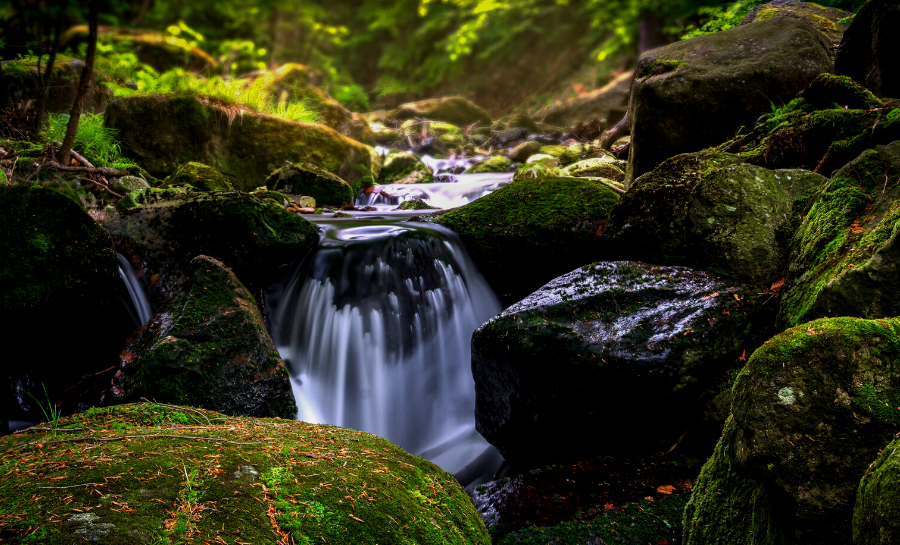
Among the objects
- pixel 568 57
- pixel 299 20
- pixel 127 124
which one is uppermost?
pixel 299 20

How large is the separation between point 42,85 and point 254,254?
415 cm

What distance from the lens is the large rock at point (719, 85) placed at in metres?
4.71

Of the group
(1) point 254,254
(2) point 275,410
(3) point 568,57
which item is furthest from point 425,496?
(3) point 568,57

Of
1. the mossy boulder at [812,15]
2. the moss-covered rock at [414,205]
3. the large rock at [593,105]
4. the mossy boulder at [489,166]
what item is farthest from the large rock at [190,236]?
the large rock at [593,105]

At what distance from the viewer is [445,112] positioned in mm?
17109

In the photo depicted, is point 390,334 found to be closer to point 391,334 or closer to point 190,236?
point 391,334

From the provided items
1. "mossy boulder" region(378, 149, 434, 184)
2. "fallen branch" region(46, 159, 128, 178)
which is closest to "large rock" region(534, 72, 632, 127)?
"mossy boulder" region(378, 149, 434, 184)

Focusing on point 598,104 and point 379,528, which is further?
point 598,104

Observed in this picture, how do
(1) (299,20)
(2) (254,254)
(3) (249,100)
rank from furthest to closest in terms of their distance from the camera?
1. (1) (299,20)
2. (3) (249,100)
3. (2) (254,254)

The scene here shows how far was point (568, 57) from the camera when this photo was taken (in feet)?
65.8

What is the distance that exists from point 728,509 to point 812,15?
6676 millimetres

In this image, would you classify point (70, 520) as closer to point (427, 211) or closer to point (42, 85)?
point (427, 211)

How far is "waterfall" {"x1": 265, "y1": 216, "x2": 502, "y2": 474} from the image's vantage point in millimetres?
4531

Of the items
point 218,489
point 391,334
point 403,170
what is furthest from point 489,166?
point 218,489
